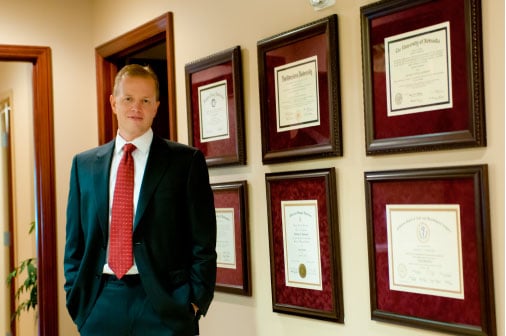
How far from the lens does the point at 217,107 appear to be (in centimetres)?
273

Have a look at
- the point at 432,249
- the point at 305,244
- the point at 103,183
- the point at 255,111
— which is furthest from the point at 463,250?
the point at 103,183

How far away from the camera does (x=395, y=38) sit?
1933 millimetres

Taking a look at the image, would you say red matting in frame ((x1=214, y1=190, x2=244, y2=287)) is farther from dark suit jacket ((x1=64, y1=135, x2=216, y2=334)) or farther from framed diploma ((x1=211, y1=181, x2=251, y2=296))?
dark suit jacket ((x1=64, y1=135, x2=216, y2=334))

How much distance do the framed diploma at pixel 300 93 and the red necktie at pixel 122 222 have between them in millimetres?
532

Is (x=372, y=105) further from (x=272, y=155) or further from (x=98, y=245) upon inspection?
(x=98, y=245)

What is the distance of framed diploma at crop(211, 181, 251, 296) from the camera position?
257 centimetres

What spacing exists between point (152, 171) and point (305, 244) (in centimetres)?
58

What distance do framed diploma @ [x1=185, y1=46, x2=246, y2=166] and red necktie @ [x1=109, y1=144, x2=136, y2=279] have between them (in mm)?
541

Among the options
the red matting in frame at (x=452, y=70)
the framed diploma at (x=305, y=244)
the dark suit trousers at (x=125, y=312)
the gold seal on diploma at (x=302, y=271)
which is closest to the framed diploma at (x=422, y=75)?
the red matting in frame at (x=452, y=70)

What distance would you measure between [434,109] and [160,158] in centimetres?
91

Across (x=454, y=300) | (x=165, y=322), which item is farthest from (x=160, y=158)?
(x=454, y=300)

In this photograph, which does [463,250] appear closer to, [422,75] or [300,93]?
[422,75]

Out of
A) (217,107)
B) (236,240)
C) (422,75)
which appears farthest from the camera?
(217,107)

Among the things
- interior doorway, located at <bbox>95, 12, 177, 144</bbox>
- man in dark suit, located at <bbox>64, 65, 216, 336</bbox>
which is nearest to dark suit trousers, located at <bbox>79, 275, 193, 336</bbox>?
man in dark suit, located at <bbox>64, 65, 216, 336</bbox>
